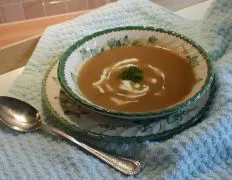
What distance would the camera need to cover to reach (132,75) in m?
0.55

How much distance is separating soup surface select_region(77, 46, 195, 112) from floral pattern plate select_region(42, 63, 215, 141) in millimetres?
17

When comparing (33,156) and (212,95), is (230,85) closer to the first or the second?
(212,95)

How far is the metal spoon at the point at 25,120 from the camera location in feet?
1.54

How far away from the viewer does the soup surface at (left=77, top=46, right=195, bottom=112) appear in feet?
1.67

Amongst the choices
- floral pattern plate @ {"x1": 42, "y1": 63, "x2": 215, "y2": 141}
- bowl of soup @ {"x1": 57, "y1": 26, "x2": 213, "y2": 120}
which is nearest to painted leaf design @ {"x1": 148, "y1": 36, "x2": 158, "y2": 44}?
bowl of soup @ {"x1": 57, "y1": 26, "x2": 213, "y2": 120}

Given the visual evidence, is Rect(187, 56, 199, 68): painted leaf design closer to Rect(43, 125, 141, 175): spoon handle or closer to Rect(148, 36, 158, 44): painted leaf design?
Rect(148, 36, 158, 44): painted leaf design

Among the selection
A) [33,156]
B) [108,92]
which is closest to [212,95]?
[108,92]

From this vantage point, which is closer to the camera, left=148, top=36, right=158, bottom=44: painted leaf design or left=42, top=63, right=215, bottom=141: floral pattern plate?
left=42, top=63, right=215, bottom=141: floral pattern plate

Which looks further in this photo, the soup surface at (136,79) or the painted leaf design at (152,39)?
the painted leaf design at (152,39)

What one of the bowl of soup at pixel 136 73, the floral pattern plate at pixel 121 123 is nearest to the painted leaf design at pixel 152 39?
the bowl of soup at pixel 136 73

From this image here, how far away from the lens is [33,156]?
48 centimetres

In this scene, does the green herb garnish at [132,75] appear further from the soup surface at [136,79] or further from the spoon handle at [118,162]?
the spoon handle at [118,162]

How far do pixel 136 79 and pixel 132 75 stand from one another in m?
0.01

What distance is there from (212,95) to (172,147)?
12 centimetres
